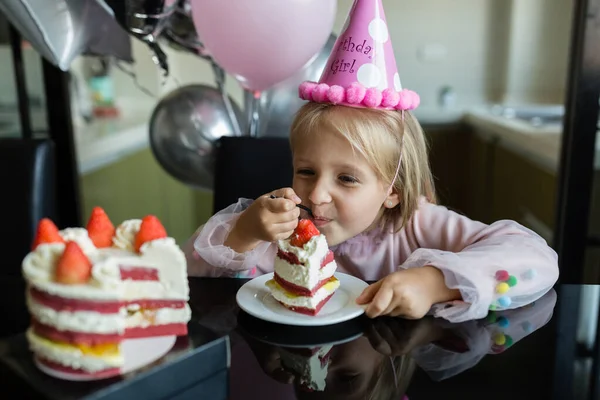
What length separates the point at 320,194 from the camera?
1072 mm

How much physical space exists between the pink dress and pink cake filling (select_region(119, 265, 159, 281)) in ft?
1.28

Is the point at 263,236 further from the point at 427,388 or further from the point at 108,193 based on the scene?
the point at 108,193

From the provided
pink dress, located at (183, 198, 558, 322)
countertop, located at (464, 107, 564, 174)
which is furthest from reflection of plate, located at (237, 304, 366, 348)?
countertop, located at (464, 107, 564, 174)

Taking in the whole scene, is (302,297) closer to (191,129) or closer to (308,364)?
(308,364)

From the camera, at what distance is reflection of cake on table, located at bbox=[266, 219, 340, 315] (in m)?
0.87

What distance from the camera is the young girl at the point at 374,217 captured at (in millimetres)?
935

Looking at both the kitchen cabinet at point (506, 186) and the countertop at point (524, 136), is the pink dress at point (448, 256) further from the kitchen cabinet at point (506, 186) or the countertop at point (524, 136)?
the kitchen cabinet at point (506, 186)

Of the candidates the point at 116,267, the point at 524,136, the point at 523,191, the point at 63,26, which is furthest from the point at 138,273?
the point at 523,191

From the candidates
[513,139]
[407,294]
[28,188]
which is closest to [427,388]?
[407,294]

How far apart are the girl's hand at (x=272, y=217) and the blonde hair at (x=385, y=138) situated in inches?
6.3

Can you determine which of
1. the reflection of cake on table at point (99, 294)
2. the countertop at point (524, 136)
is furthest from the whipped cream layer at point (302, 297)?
the countertop at point (524, 136)

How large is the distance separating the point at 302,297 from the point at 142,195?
239 centimetres

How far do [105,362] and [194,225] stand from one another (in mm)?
3161

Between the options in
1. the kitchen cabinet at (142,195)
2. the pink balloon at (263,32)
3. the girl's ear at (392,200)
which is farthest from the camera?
the kitchen cabinet at (142,195)
